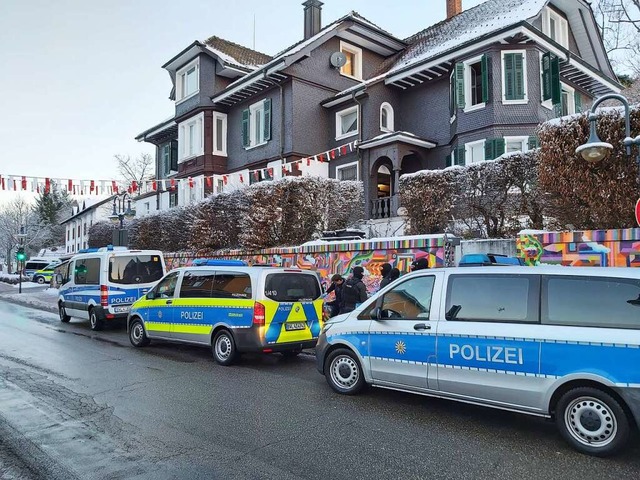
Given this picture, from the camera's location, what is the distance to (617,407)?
4.64m

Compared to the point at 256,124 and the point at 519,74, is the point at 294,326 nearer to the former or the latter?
the point at 519,74

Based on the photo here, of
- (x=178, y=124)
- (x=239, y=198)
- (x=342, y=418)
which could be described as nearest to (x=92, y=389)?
(x=342, y=418)

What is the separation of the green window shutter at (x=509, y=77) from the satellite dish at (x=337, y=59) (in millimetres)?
8849

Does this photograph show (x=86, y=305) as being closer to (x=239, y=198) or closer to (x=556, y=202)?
(x=239, y=198)

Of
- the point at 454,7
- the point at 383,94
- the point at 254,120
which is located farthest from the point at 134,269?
the point at 454,7

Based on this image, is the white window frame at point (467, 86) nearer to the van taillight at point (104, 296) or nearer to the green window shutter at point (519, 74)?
the green window shutter at point (519, 74)

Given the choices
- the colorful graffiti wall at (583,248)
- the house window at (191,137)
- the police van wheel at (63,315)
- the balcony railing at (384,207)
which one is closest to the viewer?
the colorful graffiti wall at (583,248)

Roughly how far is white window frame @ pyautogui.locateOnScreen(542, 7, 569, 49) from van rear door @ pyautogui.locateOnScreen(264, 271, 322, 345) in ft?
62.3

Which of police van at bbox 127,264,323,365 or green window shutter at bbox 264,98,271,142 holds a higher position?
green window shutter at bbox 264,98,271,142

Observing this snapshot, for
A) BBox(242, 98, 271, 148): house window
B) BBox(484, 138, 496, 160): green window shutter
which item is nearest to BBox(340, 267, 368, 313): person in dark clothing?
BBox(484, 138, 496, 160): green window shutter

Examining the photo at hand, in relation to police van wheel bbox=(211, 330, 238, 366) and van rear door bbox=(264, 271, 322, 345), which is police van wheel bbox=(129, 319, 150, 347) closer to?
police van wheel bbox=(211, 330, 238, 366)

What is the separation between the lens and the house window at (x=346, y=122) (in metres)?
24.5

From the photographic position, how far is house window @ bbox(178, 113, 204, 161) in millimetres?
29203

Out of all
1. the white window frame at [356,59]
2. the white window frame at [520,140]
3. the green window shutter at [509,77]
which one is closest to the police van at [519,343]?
the white window frame at [520,140]
